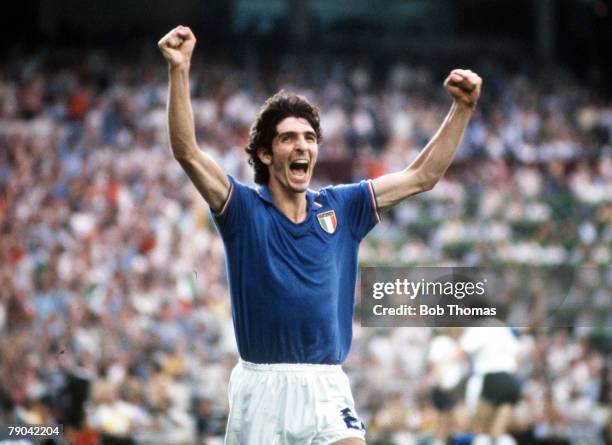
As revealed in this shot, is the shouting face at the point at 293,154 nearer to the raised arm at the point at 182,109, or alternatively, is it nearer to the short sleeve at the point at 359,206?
the short sleeve at the point at 359,206

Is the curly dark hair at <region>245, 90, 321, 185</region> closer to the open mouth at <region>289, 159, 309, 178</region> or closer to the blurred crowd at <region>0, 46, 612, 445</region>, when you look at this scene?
the open mouth at <region>289, 159, 309, 178</region>

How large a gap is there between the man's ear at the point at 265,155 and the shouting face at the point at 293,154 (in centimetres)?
1

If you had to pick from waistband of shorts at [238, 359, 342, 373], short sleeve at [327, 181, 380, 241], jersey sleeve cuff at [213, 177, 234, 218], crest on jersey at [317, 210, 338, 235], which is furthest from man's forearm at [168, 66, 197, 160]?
waistband of shorts at [238, 359, 342, 373]

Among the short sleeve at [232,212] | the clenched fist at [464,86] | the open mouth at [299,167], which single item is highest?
the clenched fist at [464,86]

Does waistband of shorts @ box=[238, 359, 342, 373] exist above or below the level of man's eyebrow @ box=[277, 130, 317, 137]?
below

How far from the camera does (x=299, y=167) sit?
14.8 ft

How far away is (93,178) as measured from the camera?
1470cm

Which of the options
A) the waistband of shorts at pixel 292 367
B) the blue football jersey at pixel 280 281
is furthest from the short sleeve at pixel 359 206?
the waistband of shorts at pixel 292 367

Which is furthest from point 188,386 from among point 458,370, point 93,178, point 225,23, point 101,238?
point 225,23

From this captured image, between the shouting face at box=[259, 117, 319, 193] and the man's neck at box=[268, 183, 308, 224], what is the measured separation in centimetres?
2

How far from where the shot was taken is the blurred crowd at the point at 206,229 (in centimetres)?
1012

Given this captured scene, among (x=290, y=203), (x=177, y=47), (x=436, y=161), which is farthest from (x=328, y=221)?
(x=177, y=47)

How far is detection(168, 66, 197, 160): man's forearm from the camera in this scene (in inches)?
162

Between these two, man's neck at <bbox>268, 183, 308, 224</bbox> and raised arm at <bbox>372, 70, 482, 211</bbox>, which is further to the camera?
raised arm at <bbox>372, 70, 482, 211</bbox>
